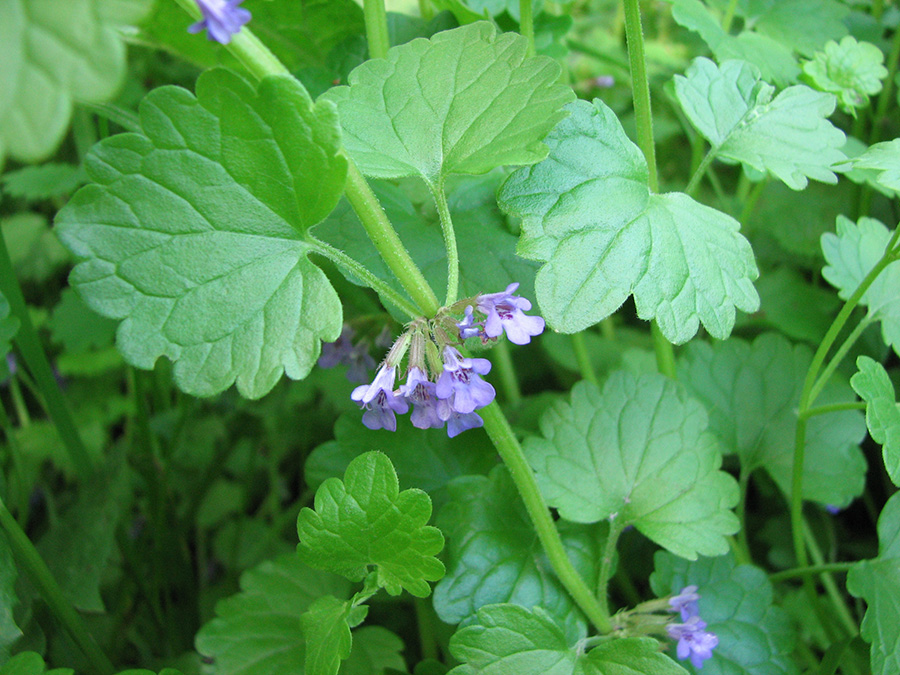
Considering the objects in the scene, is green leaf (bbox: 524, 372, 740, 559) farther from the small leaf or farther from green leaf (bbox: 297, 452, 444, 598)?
the small leaf

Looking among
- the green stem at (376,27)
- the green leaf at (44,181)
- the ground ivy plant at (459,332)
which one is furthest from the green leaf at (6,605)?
the green leaf at (44,181)

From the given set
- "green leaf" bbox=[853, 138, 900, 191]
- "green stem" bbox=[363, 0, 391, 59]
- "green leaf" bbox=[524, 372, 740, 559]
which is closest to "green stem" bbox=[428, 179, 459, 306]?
"green stem" bbox=[363, 0, 391, 59]

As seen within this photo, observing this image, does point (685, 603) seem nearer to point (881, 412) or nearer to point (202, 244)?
point (881, 412)

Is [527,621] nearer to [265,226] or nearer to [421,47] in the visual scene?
[265,226]

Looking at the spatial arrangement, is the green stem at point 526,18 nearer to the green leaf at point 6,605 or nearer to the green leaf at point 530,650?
the green leaf at point 530,650

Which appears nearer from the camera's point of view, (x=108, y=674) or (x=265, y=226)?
(x=265, y=226)

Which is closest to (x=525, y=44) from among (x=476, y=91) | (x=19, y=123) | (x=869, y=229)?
(x=476, y=91)

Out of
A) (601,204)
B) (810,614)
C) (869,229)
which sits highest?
(601,204)
